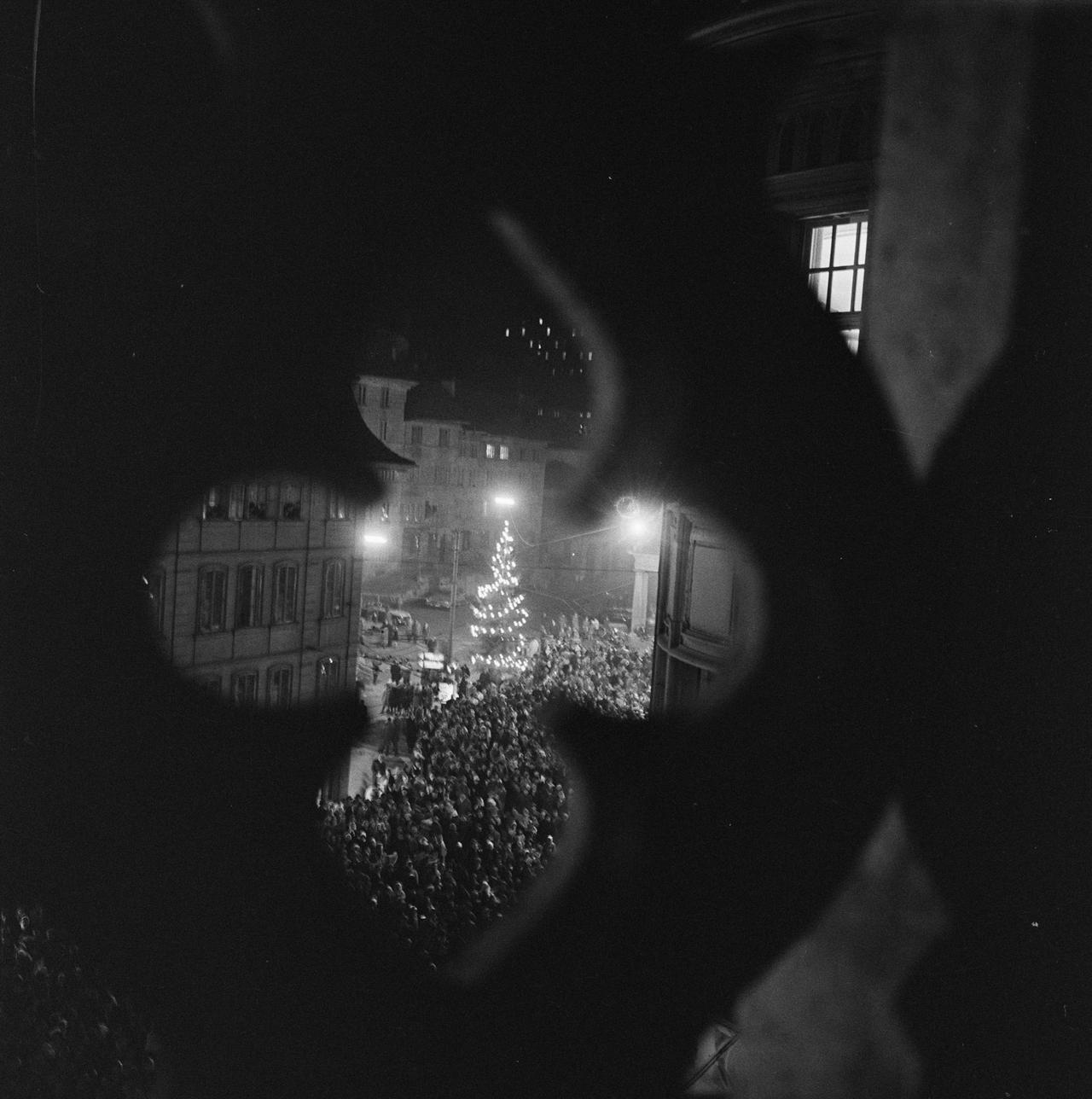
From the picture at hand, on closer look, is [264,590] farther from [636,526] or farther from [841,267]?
[841,267]

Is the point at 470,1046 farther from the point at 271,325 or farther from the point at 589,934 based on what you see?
the point at 271,325

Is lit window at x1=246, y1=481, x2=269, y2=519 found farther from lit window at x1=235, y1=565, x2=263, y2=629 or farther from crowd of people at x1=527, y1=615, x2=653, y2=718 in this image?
crowd of people at x1=527, y1=615, x2=653, y2=718

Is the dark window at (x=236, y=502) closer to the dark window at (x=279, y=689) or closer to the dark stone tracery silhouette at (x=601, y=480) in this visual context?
the dark stone tracery silhouette at (x=601, y=480)

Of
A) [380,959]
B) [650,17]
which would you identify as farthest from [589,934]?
[650,17]

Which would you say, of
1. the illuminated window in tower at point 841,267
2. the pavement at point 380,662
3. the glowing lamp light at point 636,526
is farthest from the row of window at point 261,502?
the illuminated window in tower at point 841,267

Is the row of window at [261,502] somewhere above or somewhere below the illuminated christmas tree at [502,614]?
above

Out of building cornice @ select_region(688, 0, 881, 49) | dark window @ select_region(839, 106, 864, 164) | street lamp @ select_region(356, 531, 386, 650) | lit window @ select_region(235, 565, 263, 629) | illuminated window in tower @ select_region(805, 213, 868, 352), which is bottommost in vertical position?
lit window @ select_region(235, 565, 263, 629)

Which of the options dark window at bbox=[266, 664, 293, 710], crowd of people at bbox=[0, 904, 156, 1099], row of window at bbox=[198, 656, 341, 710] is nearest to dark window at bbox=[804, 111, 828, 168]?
row of window at bbox=[198, 656, 341, 710]

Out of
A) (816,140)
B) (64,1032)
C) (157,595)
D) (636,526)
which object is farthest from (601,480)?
(64,1032)
